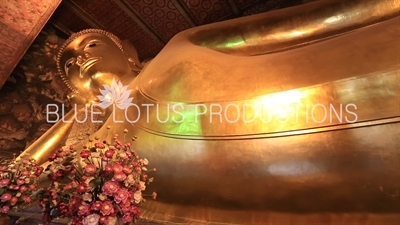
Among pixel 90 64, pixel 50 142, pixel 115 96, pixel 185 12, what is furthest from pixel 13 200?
pixel 185 12

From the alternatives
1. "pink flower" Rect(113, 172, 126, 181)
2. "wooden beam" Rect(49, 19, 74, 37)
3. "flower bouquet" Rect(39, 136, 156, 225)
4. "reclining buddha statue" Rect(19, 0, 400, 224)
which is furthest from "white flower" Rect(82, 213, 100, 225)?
"wooden beam" Rect(49, 19, 74, 37)

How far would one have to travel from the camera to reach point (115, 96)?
1.77 metres

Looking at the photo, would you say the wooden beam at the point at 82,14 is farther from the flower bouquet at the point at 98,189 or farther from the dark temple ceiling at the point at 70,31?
the flower bouquet at the point at 98,189

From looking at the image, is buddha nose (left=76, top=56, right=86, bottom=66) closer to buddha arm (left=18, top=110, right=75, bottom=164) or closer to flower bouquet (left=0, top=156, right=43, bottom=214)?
buddha arm (left=18, top=110, right=75, bottom=164)

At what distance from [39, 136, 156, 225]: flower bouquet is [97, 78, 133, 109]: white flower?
20.2 inches

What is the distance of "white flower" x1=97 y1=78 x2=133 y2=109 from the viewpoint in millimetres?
1608

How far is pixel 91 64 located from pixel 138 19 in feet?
3.64

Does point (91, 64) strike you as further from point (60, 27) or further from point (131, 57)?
point (60, 27)

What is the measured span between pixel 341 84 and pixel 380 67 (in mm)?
119

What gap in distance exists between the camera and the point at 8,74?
9.32 ft

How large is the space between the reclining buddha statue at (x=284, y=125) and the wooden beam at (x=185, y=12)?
1441 millimetres

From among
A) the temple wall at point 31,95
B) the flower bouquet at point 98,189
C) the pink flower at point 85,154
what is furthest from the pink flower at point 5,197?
the temple wall at point 31,95

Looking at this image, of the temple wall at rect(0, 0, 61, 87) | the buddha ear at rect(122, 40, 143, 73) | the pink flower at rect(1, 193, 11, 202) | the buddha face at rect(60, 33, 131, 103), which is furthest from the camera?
the temple wall at rect(0, 0, 61, 87)

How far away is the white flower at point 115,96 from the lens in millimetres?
1608
